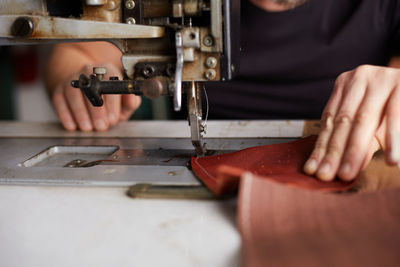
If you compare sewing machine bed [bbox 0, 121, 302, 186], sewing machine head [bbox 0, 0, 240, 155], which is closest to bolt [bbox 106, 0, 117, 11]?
sewing machine head [bbox 0, 0, 240, 155]

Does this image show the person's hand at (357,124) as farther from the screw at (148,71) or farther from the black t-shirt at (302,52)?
the black t-shirt at (302,52)

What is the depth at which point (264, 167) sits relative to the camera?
3.04 ft

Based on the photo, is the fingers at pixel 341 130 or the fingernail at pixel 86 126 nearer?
the fingers at pixel 341 130

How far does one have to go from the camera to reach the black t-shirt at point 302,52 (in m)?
1.92

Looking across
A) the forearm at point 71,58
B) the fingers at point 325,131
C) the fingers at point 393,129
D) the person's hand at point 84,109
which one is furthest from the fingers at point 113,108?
the fingers at point 393,129

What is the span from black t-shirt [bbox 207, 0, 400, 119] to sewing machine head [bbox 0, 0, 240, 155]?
35.0 inches

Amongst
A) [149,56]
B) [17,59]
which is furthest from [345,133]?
[17,59]

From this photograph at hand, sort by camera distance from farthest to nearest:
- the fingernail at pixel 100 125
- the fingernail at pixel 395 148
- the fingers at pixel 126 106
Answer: the fingers at pixel 126 106 → the fingernail at pixel 100 125 → the fingernail at pixel 395 148

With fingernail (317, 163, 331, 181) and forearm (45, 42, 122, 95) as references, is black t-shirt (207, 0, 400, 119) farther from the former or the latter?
fingernail (317, 163, 331, 181)

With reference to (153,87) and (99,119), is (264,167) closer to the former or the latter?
(153,87)

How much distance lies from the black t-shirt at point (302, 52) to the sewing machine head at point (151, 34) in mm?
889

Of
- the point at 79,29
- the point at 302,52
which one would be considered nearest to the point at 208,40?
the point at 79,29

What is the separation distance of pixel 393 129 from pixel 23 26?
0.83 meters

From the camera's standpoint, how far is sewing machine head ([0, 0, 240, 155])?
0.92m
